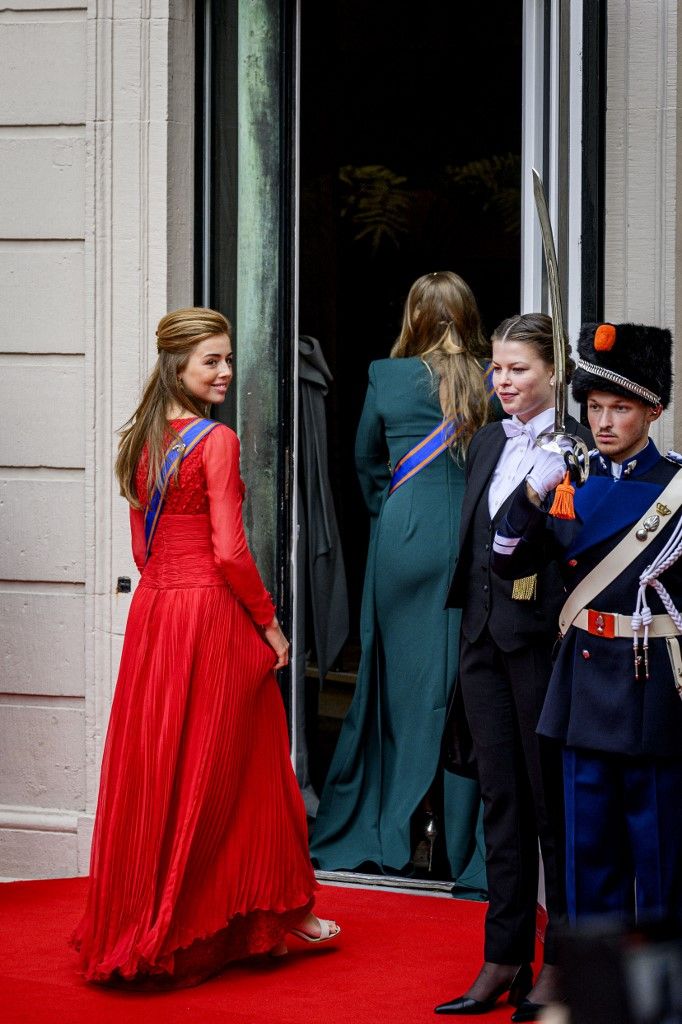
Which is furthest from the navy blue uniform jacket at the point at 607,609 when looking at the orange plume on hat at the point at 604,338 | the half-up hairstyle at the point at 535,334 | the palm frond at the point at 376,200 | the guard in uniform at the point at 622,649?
the palm frond at the point at 376,200

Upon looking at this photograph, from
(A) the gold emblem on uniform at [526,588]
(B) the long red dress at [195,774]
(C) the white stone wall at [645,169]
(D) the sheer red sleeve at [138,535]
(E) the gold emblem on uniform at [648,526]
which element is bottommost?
(B) the long red dress at [195,774]

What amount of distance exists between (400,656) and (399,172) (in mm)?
3519

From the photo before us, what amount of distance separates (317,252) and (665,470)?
4.42 meters

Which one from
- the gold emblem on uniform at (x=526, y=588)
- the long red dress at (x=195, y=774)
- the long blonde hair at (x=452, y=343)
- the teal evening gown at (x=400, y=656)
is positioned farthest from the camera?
the teal evening gown at (x=400, y=656)

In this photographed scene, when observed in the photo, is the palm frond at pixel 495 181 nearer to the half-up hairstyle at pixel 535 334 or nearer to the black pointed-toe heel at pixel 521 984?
the half-up hairstyle at pixel 535 334

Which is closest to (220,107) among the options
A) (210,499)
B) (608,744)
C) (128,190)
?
(128,190)

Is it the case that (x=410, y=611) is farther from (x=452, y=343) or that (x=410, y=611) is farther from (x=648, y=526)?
(x=648, y=526)

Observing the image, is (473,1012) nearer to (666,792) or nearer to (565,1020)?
(666,792)

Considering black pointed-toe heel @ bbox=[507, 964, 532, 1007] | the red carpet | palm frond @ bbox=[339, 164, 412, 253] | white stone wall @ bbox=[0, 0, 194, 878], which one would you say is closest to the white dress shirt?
black pointed-toe heel @ bbox=[507, 964, 532, 1007]

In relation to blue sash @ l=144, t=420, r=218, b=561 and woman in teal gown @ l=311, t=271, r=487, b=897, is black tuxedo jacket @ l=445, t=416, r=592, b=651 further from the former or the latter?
woman in teal gown @ l=311, t=271, r=487, b=897

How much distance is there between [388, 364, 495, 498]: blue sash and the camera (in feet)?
17.9

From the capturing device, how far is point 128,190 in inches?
224

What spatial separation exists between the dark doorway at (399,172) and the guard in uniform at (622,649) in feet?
13.0

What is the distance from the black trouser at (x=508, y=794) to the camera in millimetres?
4074
